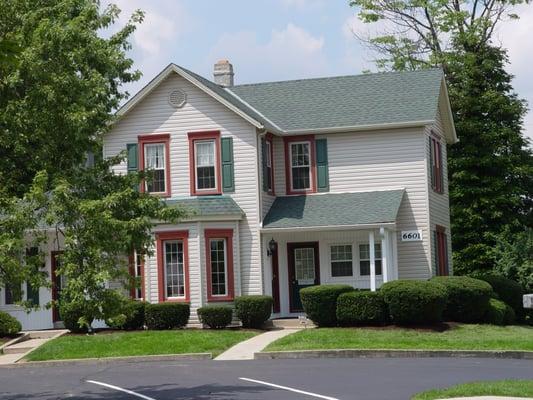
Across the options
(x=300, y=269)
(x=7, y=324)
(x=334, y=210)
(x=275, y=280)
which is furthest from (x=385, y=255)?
(x=7, y=324)

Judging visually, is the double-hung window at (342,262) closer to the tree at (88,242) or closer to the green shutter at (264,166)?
the green shutter at (264,166)

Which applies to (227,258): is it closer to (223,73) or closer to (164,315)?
(164,315)

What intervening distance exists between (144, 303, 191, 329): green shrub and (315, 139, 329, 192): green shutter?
635 cm

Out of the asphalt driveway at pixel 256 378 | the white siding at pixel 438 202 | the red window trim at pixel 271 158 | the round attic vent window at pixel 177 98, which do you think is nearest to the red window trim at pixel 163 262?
the red window trim at pixel 271 158

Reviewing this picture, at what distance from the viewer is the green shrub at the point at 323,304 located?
96.6ft

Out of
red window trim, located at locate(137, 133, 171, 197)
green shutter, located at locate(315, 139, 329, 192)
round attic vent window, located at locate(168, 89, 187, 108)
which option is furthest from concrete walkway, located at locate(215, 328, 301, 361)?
Answer: round attic vent window, located at locate(168, 89, 187, 108)

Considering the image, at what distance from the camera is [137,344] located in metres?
26.9

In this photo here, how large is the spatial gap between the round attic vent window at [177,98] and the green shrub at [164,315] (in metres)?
6.33

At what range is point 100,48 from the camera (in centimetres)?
2245

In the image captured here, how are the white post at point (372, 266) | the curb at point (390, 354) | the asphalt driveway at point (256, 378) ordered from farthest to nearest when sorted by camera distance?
the white post at point (372, 266) → the curb at point (390, 354) → the asphalt driveway at point (256, 378)

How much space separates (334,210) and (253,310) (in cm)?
434

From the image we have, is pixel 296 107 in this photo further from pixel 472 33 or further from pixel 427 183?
pixel 472 33

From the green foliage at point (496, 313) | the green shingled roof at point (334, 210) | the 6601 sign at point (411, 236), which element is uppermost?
the green shingled roof at point (334, 210)

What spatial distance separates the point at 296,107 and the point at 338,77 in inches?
102
